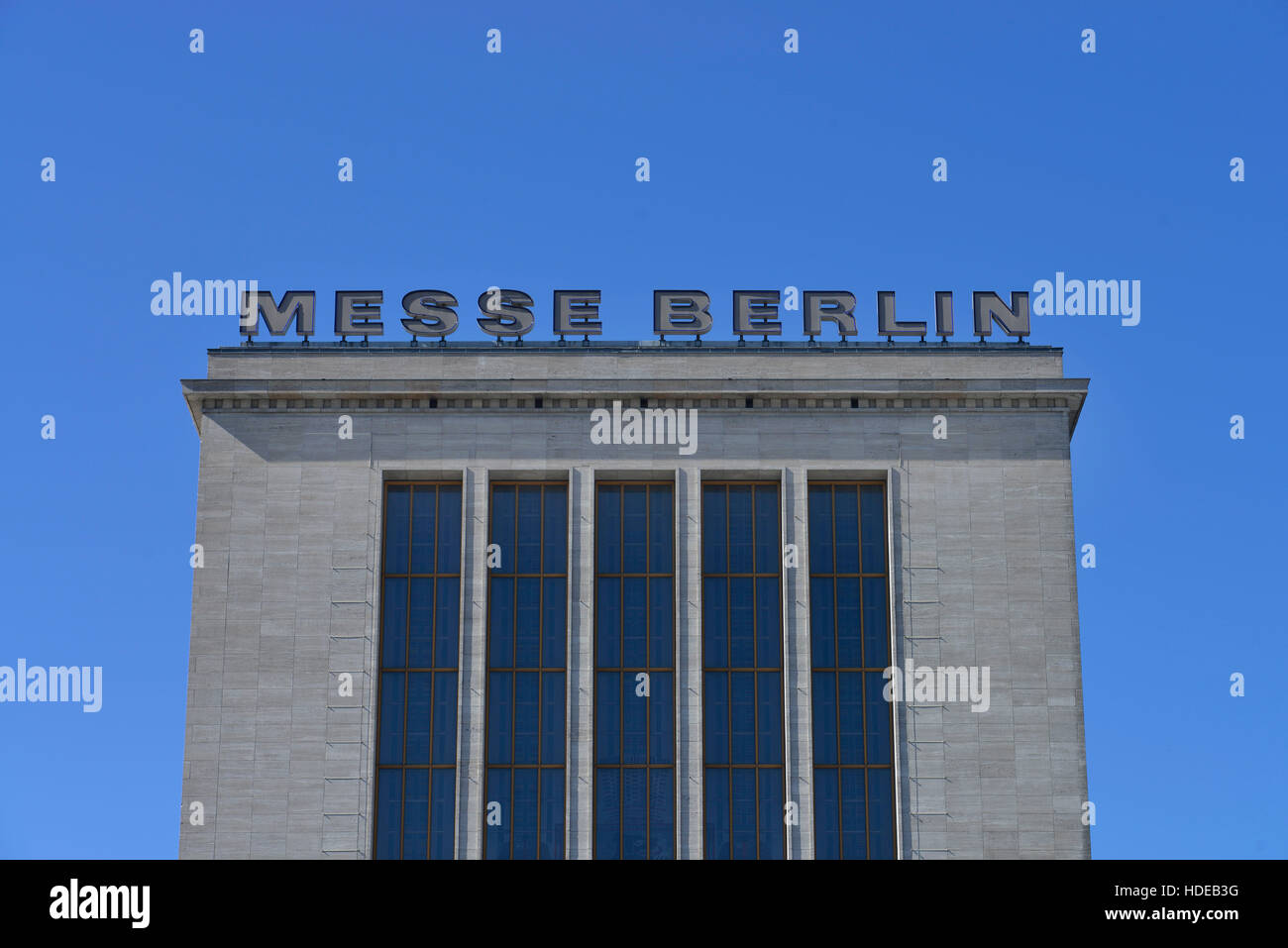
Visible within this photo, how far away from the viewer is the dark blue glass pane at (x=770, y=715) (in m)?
65.0

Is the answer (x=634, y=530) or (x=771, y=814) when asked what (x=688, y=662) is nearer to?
(x=634, y=530)

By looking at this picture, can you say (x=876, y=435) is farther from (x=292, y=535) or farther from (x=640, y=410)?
(x=292, y=535)

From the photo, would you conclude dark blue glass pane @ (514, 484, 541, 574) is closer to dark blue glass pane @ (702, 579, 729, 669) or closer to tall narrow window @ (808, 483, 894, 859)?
dark blue glass pane @ (702, 579, 729, 669)

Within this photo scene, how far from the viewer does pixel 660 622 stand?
218 ft

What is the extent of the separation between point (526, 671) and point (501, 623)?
190cm

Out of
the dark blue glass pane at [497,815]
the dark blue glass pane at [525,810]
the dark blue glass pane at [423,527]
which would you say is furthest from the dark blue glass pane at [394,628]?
the dark blue glass pane at [525,810]

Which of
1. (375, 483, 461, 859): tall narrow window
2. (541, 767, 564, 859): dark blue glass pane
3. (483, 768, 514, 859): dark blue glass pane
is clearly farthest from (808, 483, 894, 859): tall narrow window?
(375, 483, 461, 859): tall narrow window

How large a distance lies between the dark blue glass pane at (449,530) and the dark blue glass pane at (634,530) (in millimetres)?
5861

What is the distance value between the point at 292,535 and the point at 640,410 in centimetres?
1305

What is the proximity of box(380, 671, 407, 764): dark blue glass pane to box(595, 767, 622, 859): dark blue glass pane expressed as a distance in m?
6.91
